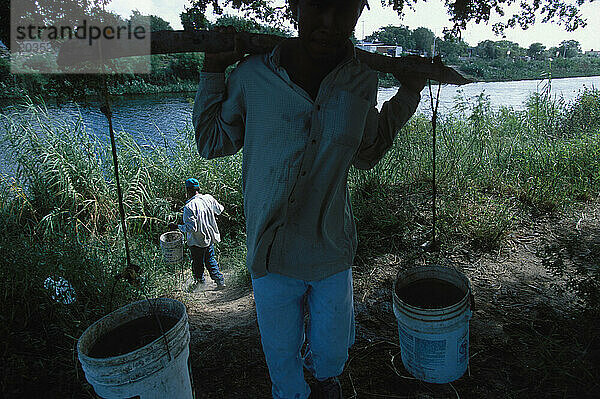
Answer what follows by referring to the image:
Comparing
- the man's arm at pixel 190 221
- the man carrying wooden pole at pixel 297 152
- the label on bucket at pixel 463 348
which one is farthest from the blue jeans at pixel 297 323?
the man's arm at pixel 190 221

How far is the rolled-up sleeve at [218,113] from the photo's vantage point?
154 centimetres

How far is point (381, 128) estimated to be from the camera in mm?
1804

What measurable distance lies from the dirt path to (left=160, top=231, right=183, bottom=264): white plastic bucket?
140 cm

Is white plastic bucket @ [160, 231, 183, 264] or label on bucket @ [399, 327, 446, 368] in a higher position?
label on bucket @ [399, 327, 446, 368]

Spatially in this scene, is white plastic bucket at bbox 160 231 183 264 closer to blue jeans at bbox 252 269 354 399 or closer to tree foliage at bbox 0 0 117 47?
tree foliage at bbox 0 0 117 47

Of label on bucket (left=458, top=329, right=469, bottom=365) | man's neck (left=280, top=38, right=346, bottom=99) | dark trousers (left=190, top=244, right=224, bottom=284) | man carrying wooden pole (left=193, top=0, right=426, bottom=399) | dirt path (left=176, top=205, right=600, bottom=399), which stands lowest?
dark trousers (left=190, top=244, right=224, bottom=284)

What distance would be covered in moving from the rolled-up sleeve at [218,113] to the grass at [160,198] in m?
1.89

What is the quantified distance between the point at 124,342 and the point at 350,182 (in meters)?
4.16

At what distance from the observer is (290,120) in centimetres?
147

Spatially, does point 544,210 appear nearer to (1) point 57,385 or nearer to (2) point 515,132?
(2) point 515,132

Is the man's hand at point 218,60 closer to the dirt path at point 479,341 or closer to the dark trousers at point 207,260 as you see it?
the dirt path at point 479,341

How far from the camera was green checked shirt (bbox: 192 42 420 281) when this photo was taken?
4.85ft

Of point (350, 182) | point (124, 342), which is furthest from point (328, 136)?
point (350, 182)

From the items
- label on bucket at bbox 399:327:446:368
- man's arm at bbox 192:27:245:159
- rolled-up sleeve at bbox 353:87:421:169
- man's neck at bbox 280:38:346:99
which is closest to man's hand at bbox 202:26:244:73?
→ man's arm at bbox 192:27:245:159
